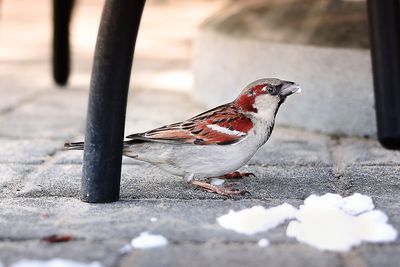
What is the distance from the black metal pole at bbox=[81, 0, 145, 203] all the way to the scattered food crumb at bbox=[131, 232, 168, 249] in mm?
406

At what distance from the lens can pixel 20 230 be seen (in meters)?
2.40

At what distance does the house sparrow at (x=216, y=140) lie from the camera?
2.79m

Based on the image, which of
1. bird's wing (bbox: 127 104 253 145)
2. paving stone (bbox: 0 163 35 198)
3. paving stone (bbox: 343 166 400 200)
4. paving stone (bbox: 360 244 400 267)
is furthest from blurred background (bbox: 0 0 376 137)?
paving stone (bbox: 360 244 400 267)

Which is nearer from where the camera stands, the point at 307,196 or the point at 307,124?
the point at 307,196

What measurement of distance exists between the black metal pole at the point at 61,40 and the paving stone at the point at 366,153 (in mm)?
2117

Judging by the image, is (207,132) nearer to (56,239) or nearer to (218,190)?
(218,190)

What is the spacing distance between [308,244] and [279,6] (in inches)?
100

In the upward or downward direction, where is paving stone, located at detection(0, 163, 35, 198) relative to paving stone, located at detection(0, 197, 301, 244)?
downward

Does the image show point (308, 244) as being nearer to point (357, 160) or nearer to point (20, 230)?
point (20, 230)

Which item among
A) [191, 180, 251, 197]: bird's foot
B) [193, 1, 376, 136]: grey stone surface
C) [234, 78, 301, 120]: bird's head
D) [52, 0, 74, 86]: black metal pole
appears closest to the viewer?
[191, 180, 251, 197]: bird's foot

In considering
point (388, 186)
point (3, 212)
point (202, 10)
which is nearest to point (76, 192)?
point (3, 212)

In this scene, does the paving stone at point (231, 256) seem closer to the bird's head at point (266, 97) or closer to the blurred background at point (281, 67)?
the bird's head at point (266, 97)

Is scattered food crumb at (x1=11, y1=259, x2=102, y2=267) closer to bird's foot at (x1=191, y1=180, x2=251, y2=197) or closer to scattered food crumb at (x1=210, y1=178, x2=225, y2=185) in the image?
bird's foot at (x1=191, y1=180, x2=251, y2=197)

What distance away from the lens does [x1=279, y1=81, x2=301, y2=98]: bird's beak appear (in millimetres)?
2846
